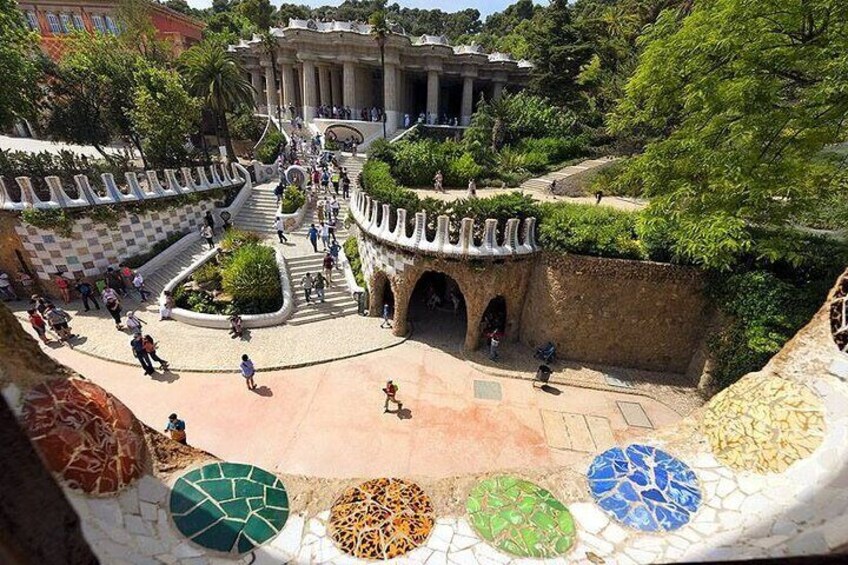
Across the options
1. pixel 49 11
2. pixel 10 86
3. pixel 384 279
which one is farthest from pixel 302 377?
pixel 49 11

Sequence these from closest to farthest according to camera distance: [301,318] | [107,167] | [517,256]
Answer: [517,256] → [301,318] → [107,167]

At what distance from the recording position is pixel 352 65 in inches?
1366

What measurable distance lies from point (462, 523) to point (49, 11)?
6749 centimetres

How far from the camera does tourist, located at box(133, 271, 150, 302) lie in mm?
17047

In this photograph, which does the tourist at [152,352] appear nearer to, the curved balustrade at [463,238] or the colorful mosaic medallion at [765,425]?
the curved balustrade at [463,238]

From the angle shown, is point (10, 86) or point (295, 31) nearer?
point (10, 86)

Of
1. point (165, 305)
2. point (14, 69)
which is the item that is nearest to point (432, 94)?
point (14, 69)

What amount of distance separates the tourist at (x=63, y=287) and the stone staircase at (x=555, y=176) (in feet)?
79.0

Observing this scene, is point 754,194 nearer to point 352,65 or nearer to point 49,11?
point 352,65

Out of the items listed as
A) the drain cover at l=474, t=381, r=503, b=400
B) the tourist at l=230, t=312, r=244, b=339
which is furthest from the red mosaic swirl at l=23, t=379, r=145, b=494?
the tourist at l=230, t=312, r=244, b=339

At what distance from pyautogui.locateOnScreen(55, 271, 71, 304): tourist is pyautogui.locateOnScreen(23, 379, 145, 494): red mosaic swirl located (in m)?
17.1

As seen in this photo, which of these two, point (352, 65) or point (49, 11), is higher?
point (49, 11)

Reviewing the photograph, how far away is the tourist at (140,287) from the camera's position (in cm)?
1705

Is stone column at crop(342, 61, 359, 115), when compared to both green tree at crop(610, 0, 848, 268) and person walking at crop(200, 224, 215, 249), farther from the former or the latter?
green tree at crop(610, 0, 848, 268)
